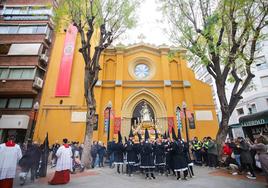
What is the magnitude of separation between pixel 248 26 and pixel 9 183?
42.1ft

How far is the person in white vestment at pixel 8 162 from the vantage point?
537 cm

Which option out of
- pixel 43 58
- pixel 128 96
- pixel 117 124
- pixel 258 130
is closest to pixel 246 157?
pixel 258 130

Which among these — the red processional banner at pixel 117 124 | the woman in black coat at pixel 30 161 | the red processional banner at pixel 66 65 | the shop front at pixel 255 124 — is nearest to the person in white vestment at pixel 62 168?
the woman in black coat at pixel 30 161

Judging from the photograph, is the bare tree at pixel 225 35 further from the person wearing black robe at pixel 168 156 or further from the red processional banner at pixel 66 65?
the red processional banner at pixel 66 65

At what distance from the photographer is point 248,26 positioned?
8.92 metres

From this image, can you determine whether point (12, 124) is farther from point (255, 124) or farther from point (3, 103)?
point (255, 124)

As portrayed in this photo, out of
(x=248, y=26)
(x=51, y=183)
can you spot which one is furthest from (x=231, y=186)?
(x=248, y=26)

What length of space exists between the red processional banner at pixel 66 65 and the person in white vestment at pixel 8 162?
37.9ft

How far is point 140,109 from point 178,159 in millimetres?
10320

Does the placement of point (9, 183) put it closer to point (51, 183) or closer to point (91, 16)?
point (51, 183)

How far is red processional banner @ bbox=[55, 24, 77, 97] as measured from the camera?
1700cm

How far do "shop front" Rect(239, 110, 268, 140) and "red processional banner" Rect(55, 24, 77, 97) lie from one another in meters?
16.0

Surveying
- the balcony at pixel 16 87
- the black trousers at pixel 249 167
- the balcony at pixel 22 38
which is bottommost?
the black trousers at pixel 249 167

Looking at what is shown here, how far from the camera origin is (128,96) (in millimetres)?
17047
